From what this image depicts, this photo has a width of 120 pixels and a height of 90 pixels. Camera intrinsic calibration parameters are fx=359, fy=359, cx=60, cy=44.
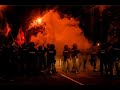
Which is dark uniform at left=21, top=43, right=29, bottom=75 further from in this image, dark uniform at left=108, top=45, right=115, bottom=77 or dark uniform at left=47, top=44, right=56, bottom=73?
dark uniform at left=108, top=45, right=115, bottom=77

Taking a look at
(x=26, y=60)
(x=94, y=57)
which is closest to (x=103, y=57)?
(x=94, y=57)

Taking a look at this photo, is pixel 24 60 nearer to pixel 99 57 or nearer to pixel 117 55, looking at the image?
pixel 99 57

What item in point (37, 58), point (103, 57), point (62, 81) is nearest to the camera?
point (62, 81)

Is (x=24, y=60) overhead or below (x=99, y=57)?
below

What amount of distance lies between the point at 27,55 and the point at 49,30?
293 centimetres

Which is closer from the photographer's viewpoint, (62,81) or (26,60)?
(62,81)

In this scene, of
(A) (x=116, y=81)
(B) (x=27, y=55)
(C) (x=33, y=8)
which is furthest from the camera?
(C) (x=33, y=8)

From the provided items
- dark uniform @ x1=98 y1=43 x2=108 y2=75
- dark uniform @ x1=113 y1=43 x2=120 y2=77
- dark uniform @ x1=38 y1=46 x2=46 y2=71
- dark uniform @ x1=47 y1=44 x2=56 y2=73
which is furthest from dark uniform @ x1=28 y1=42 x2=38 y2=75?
dark uniform @ x1=113 y1=43 x2=120 y2=77

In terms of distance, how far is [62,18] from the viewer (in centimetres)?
2341

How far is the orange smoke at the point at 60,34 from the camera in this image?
23219 millimetres

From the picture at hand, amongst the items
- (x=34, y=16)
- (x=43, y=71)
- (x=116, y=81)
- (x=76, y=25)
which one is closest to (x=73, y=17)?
(x=76, y=25)

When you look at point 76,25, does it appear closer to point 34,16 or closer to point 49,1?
point 34,16

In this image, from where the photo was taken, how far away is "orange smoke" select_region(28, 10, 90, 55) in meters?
23.2

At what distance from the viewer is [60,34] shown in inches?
916
